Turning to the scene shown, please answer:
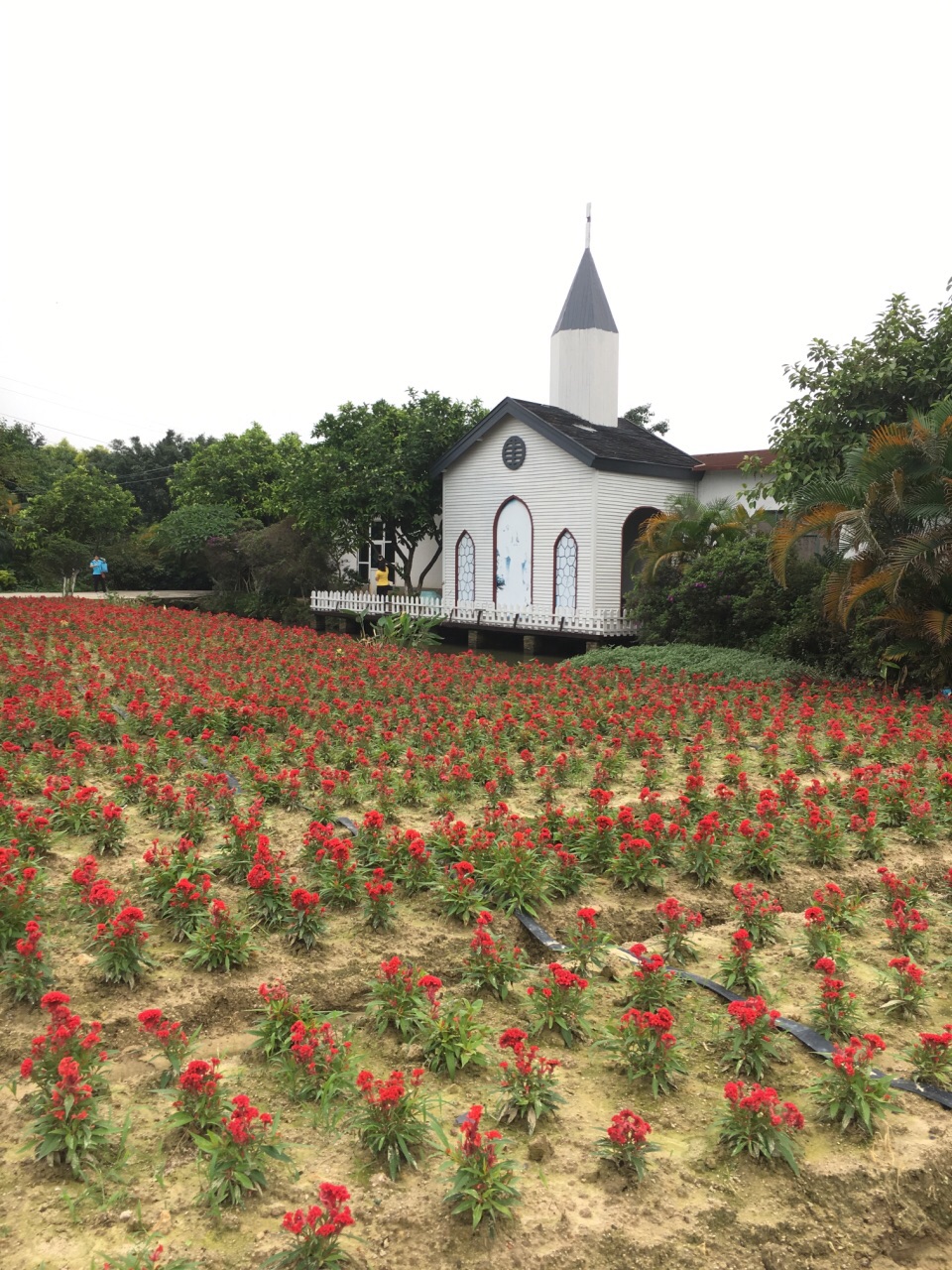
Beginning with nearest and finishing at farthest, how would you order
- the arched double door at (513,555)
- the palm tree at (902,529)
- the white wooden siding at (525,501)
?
the palm tree at (902,529), the white wooden siding at (525,501), the arched double door at (513,555)

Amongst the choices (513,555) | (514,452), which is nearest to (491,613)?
(513,555)

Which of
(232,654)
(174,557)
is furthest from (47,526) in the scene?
(232,654)

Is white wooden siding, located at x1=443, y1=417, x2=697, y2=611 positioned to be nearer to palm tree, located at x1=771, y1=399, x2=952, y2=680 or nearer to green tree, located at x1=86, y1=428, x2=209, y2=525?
palm tree, located at x1=771, y1=399, x2=952, y2=680

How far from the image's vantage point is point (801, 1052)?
3861 mm

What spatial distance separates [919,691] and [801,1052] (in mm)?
8828

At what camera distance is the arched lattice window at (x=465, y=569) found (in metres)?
23.8

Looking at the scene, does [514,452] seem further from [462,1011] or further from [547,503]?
[462,1011]

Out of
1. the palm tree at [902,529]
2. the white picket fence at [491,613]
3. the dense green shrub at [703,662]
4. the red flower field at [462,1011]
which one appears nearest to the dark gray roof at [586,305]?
the white picket fence at [491,613]

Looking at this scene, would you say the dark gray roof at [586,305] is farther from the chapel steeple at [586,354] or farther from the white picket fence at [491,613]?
the white picket fence at [491,613]

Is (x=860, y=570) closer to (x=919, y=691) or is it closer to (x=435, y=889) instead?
(x=919, y=691)

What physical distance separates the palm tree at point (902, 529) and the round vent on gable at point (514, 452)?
34.3 ft

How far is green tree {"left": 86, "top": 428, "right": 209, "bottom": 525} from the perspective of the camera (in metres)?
52.7

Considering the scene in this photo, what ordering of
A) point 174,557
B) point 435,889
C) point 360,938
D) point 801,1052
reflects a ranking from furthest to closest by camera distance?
point 174,557, point 435,889, point 360,938, point 801,1052

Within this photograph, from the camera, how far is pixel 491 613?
2219 cm
